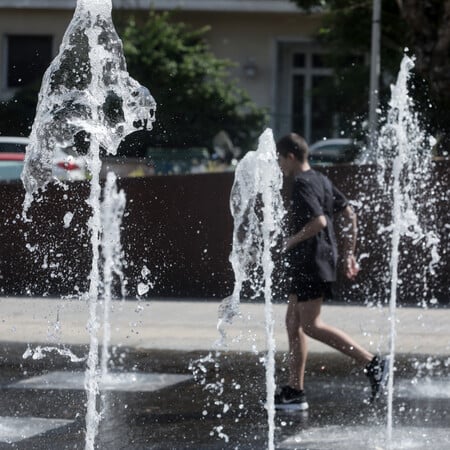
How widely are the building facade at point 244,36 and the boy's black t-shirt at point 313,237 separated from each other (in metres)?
23.1

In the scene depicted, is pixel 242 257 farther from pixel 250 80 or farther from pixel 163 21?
pixel 250 80

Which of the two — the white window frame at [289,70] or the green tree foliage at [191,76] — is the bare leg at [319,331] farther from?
the white window frame at [289,70]

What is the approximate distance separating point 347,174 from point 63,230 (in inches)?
174

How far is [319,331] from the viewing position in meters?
7.64

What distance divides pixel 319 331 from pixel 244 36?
81.4ft

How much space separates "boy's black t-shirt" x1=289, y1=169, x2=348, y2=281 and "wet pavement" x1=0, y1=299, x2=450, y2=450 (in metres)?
0.83

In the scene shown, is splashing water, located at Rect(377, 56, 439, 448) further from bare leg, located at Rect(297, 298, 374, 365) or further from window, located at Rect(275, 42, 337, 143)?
window, located at Rect(275, 42, 337, 143)

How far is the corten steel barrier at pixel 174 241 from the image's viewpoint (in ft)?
31.0

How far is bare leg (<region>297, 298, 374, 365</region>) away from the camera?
7582 mm

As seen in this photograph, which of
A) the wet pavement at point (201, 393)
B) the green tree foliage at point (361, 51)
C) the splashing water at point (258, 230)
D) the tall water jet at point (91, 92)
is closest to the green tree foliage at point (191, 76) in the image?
the green tree foliage at point (361, 51)

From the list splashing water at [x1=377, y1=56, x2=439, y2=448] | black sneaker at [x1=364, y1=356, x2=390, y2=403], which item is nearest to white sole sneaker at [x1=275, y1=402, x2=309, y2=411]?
black sneaker at [x1=364, y1=356, x2=390, y2=403]

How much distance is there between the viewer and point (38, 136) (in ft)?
24.6

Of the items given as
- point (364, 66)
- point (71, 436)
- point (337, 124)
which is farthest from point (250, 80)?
point (71, 436)

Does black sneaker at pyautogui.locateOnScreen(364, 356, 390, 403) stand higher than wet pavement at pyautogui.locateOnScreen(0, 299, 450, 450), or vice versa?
black sneaker at pyautogui.locateOnScreen(364, 356, 390, 403)
